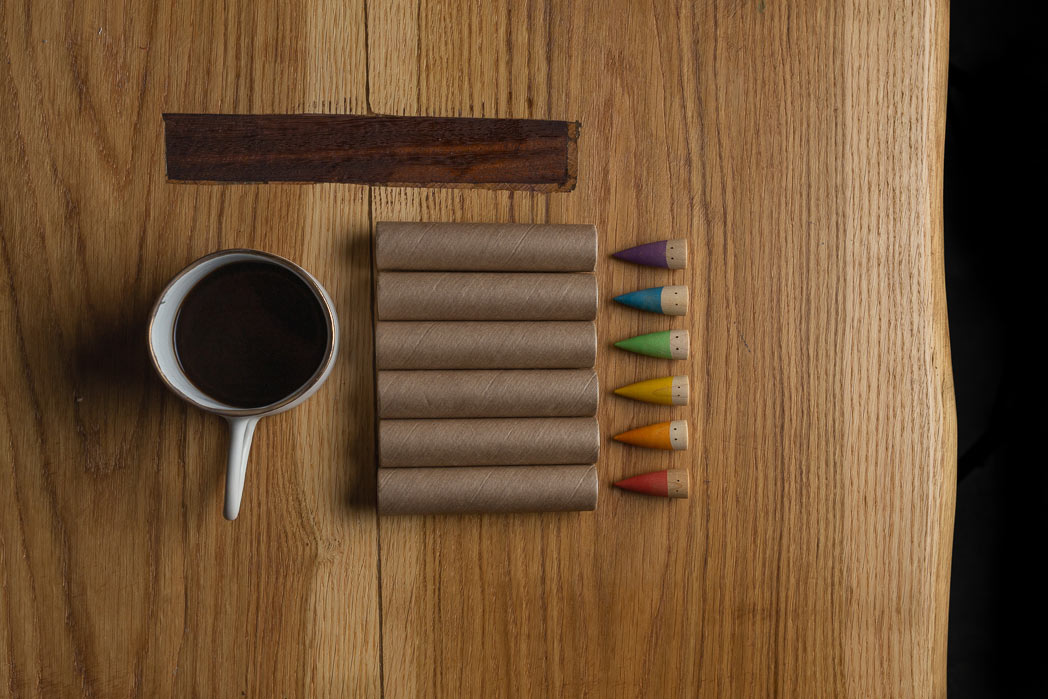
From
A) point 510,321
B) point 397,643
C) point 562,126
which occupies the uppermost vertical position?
point 562,126

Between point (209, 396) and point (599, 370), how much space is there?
0.28m

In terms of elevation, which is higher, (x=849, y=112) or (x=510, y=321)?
(x=849, y=112)

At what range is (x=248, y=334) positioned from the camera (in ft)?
1.67

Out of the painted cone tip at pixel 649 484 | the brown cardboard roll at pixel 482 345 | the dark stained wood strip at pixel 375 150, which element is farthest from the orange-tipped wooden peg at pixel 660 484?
the dark stained wood strip at pixel 375 150

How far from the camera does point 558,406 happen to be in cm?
55

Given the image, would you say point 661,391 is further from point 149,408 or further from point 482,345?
point 149,408

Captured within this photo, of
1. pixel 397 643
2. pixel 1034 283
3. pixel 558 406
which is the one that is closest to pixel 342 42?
pixel 558 406

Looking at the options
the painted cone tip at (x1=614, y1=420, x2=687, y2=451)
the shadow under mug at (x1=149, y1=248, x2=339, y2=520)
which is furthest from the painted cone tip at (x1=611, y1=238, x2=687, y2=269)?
the shadow under mug at (x1=149, y1=248, x2=339, y2=520)

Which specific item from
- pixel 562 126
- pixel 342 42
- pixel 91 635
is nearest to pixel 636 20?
pixel 562 126

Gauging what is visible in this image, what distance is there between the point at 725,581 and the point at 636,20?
44cm

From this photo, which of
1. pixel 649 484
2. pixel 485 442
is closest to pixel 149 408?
pixel 485 442

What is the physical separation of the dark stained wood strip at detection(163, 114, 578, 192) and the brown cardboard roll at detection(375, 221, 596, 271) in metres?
0.05

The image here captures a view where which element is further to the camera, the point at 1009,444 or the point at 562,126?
the point at 1009,444

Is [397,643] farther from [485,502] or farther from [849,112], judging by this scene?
[849,112]
